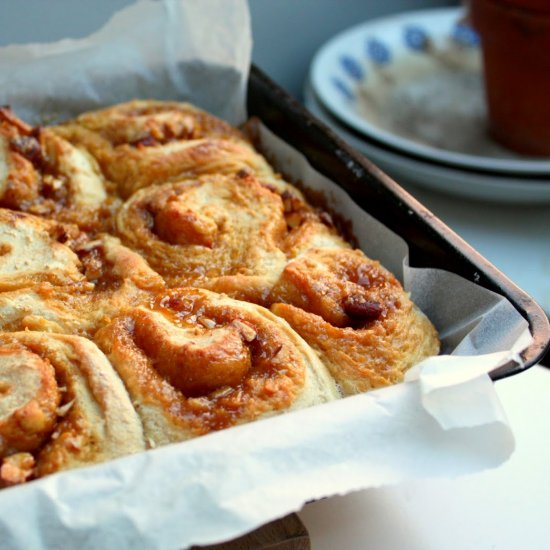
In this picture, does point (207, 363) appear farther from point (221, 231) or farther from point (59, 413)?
point (221, 231)

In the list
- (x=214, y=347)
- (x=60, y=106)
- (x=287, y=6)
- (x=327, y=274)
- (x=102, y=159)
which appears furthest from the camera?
(x=287, y=6)

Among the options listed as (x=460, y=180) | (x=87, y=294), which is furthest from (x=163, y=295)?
(x=460, y=180)

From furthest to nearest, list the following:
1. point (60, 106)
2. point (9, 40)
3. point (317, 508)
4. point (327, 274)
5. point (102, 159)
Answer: point (9, 40) → point (60, 106) → point (102, 159) → point (327, 274) → point (317, 508)

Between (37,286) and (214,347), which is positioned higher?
(214,347)

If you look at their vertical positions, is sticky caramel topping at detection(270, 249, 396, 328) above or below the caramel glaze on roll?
above

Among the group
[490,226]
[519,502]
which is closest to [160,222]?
[519,502]

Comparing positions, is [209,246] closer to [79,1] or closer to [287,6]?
[79,1]

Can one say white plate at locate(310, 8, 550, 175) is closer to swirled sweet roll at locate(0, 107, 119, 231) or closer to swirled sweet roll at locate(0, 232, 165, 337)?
swirled sweet roll at locate(0, 107, 119, 231)

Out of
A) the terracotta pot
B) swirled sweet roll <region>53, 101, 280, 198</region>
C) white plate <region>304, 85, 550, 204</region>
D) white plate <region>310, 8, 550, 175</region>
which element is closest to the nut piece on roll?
swirled sweet roll <region>53, 101, 280, 198</region>
